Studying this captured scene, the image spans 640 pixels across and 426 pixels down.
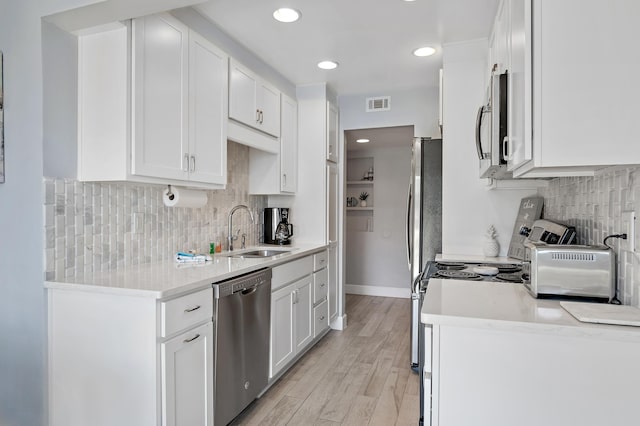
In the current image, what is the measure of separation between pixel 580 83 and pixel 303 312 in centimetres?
Answer: 252

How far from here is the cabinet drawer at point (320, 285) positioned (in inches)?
134

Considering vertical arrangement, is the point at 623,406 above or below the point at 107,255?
below

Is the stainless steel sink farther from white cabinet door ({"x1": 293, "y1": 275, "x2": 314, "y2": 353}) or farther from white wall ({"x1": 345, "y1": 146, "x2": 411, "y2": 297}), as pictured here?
white wall ({"x1": 345, "y1": 146, "x2": 411, "y2": 297})

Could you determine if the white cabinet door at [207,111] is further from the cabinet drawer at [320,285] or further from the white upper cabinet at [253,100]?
the cabinet drawer at [320,285]

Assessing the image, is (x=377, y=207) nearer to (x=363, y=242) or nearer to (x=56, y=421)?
(x=363, y=242)

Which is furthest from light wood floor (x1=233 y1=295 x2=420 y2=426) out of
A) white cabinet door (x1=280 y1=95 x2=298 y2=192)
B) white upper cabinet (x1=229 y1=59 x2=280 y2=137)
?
white upper cabinet (x1=229 y1=59 x2=280 y2=137)

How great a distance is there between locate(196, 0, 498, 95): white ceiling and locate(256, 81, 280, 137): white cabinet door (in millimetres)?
231

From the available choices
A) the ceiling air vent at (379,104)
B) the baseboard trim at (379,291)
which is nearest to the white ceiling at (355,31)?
the ceiling air vent at (379,104)

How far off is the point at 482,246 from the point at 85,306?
247 centimetres

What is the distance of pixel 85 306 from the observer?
1674mm

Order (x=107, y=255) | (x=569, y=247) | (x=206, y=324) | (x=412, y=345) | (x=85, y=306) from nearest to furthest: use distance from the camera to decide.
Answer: (x=569, y=247) < (x=85, y=306) < (x=206, y=324) < (x=107, y=255) < (x=412, y=345)

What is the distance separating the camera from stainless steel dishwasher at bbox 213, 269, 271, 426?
199 centimetres

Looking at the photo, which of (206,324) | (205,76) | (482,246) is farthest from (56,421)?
(482,246)

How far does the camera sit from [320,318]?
3.52 metres
